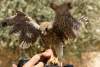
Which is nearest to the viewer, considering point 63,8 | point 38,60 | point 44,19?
point 63,8

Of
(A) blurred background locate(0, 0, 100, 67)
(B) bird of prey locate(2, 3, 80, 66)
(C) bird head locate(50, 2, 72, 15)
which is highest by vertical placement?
(C) bird head locate(50, 2, 72, 15)

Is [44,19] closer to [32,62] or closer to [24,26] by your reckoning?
[24,26]

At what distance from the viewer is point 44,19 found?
5449 millimetres

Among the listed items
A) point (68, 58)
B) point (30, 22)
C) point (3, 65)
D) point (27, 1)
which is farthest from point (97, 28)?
point (30, 22)

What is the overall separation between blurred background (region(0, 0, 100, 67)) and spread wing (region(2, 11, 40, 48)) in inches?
132

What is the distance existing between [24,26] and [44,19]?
339 centimetres

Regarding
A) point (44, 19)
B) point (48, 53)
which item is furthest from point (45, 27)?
point (44, 19)

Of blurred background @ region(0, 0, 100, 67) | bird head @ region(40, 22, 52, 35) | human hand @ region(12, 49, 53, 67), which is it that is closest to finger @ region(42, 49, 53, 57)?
human hand @ region(12, 49, 53, 67)

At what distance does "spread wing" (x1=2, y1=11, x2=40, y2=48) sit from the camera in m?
2.06

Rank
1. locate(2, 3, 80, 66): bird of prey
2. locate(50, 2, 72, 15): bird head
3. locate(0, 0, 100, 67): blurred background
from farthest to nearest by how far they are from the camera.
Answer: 1. locate(0, 0, 100, 67): blurred background
2. locate(2, 3, 80, 66): bird of prey
3. locate(50, 2, 72, 15): bird head

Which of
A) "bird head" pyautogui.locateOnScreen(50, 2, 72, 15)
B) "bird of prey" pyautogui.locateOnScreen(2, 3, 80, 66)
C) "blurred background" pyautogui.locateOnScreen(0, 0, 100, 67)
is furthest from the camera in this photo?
"blurred background" pyautogui.locateOnScreen(0, 0, 100, 67)

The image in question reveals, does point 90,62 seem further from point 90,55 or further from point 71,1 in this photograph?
point 71,1

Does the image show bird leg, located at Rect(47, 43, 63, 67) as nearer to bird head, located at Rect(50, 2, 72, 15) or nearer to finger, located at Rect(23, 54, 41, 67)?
finger, located at Rect(23, 54, 41, 67)

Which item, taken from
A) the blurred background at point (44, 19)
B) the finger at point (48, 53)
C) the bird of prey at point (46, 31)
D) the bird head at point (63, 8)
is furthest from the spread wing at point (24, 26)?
the blurred background at point (44, 19)
